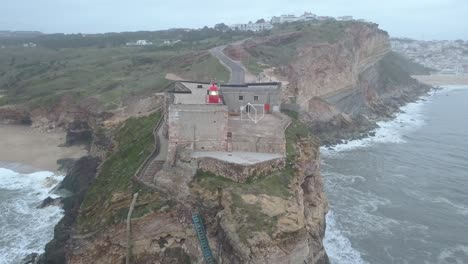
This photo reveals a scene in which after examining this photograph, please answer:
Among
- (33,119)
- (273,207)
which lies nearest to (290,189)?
(273,207)

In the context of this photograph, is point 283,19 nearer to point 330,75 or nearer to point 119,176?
point 330,75

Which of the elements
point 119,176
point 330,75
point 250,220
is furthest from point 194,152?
point 330,75

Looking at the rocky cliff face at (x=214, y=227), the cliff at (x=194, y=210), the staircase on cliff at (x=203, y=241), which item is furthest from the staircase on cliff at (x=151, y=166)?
the staircase on cliff at (x=203, y=241)

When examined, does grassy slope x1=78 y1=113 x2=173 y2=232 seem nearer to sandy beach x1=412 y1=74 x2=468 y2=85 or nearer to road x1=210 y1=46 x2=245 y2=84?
road x1=210 y1=46 x2=245 y2=84

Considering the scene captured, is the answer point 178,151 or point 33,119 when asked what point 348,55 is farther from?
point 178,151

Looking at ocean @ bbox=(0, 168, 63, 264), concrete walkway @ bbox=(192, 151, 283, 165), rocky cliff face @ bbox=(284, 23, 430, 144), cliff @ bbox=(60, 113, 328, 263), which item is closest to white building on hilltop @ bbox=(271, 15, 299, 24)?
rocky cliff face @ bbox=(284, 23, 430, 144)
